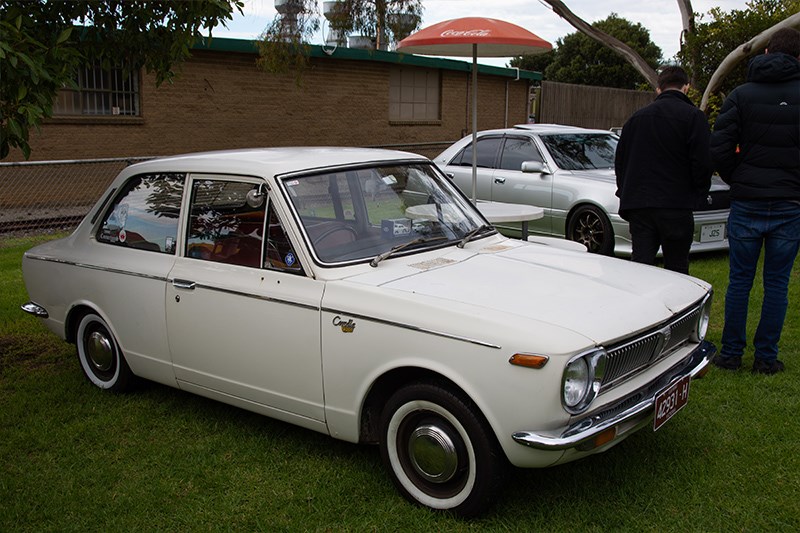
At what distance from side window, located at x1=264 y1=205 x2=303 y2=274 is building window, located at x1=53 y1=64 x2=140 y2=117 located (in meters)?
11.5

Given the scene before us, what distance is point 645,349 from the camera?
363cm

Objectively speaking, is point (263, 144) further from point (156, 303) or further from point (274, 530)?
point (274, 530)

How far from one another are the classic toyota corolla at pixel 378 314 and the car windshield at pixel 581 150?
5014 millimetres

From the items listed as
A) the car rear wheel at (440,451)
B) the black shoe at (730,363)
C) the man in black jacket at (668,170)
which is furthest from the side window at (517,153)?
the car rear wheel at (440,451)

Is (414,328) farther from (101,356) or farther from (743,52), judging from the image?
(743,52)

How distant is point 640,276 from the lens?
4.12m

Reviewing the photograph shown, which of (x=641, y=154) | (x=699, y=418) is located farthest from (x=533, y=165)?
(x=699, y=418)

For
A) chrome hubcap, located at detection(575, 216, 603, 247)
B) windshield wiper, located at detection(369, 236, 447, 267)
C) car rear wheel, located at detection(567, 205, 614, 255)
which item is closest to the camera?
windshield wiper, located at detection(369, 236, 447, 267)

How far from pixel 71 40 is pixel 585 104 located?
22.6 metres

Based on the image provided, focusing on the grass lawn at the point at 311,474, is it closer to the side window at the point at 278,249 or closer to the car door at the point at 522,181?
the side window at the point at 278,249

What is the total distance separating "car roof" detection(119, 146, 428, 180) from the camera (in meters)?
4.32

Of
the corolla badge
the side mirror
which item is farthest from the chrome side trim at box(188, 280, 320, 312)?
the side mirror

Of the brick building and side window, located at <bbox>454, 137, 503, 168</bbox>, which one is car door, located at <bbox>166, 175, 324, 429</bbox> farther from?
the brick building

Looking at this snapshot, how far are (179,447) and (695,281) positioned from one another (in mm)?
2937
